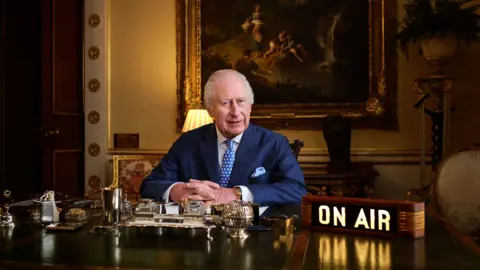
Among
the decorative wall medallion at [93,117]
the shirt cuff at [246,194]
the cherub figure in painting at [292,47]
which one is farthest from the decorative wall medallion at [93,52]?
the shirt cuff at [246,194]

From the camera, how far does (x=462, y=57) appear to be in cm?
479

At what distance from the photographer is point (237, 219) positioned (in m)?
1.72

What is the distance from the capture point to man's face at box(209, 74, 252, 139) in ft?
8.75

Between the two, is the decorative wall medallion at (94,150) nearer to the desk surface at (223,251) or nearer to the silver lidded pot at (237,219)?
the desk surface at (223,251)

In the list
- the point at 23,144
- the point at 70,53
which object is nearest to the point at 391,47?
the point at 70,53

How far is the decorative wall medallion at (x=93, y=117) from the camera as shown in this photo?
224 inches

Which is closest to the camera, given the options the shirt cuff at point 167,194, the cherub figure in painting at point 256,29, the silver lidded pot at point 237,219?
the silver lidded pot at point 237,219

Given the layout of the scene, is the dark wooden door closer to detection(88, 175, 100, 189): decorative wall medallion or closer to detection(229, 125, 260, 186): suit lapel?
detection(88, 175, 100, 189): decorative wall medallion

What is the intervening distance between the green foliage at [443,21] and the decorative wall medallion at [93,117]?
3.23 meters

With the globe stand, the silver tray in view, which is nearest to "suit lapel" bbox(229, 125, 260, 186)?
the silver tray

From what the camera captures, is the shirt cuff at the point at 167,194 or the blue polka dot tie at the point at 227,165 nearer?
the shirt cuff at the point at 167,194

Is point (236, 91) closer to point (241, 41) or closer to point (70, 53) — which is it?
point (241, 41)

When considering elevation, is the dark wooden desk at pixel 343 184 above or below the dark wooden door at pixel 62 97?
below

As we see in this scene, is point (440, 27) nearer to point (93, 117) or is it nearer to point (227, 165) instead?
point (227, 165)
